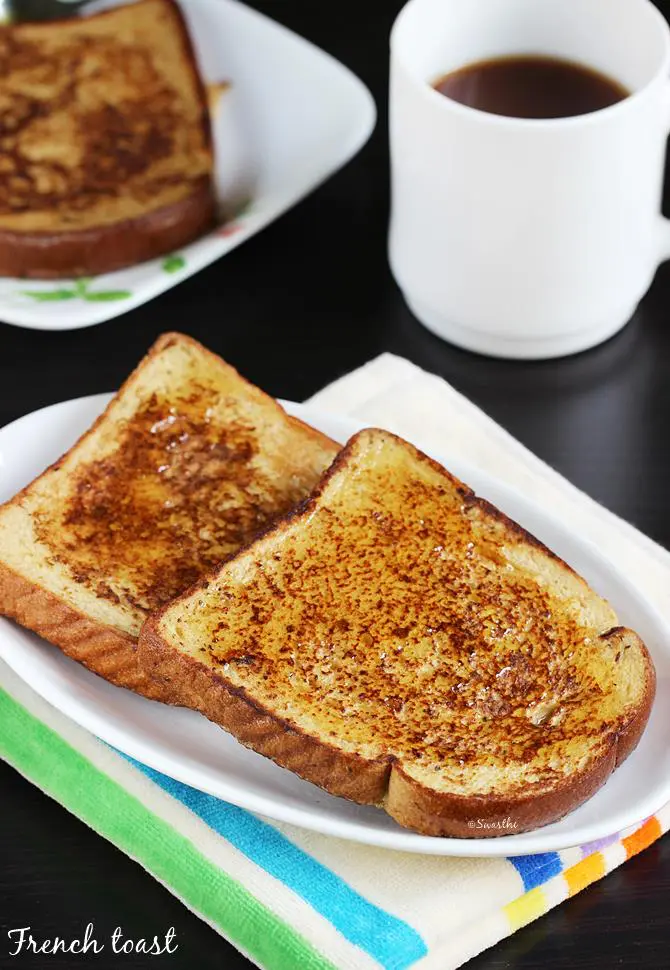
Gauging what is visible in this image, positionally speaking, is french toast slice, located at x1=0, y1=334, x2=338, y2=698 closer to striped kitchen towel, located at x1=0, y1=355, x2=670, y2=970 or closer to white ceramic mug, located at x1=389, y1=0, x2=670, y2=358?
striped kitchen towel, located at x1=0, y1=355, x2=670, y2=970

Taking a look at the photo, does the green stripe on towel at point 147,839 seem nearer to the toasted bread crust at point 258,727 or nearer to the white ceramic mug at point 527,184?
the toasted bread crust at point 258,727

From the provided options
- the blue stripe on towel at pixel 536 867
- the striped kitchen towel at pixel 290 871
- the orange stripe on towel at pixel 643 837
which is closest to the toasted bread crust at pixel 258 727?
the striped kitchen towel at pixel 290 871

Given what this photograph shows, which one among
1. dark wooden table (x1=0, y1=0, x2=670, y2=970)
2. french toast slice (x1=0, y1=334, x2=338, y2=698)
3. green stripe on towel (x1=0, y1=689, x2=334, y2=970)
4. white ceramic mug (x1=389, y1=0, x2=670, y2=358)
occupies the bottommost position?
green stripe on towel (x1=0, y1=689, x2=334, y2=970)

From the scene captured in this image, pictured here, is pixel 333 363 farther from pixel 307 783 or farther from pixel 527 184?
pixel 307 783

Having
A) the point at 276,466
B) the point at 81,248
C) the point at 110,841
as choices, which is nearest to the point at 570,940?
the point at 110,841

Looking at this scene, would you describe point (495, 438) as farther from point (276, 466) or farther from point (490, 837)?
point (490, 837)

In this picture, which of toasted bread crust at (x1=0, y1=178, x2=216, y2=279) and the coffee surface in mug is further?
toasted bread crust at (x1=0, y1=178, x2=216, y2=279)

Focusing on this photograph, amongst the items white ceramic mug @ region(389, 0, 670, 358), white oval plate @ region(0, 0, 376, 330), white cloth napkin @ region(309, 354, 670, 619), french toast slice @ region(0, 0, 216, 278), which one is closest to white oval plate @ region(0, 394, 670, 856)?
white cloth napkin @ region(309, 354, 670, 619)
